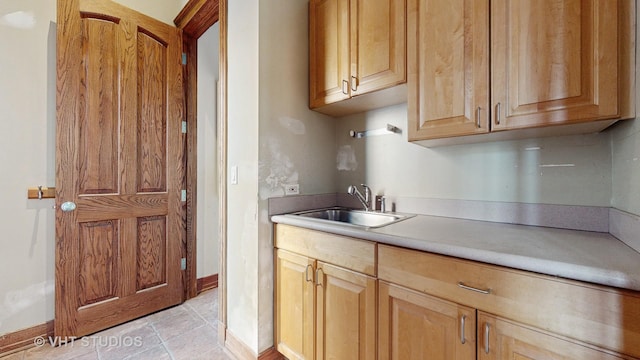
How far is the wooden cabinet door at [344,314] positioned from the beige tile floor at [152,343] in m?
0.78

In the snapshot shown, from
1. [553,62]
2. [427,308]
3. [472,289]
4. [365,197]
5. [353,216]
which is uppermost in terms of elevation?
[553,62]

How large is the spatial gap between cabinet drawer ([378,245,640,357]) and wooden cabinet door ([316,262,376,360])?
23 centimetres

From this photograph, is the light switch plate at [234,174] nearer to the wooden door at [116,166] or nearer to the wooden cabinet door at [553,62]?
the wooden door at [116,166]

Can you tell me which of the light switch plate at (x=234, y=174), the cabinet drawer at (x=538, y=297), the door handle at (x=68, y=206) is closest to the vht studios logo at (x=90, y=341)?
the door handle at (x=68, y=206)

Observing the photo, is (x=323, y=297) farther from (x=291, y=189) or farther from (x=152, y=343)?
(x=152, y=343)

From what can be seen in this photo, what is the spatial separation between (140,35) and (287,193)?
1805mm

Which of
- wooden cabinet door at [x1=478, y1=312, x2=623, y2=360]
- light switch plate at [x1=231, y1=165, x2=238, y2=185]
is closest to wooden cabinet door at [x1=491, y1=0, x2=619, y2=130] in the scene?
wooden cabinet door at [x1=478, y1=312, x2=623, y2=360]

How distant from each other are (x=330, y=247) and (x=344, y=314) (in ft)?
1.01

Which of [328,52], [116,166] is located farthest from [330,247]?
[116,166]

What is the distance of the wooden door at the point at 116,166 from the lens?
1818mm

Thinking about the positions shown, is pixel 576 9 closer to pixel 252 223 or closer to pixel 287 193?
pixel 287 193

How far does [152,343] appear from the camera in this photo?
181 cm

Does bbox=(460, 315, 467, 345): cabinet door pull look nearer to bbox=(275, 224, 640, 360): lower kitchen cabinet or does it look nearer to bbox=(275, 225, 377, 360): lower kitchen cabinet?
bbox=(275, 224, 640, 360): lower kitchen cabinet

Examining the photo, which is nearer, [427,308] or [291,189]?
[427,308]
